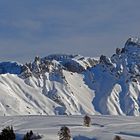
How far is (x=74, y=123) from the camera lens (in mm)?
178500

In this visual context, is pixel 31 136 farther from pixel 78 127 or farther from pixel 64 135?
pixel 78 127

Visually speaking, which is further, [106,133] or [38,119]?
[38,119]

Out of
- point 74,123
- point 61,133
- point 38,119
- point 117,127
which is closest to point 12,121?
point 38,119

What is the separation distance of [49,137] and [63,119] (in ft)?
152

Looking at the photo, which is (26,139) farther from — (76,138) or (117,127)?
(117,127)

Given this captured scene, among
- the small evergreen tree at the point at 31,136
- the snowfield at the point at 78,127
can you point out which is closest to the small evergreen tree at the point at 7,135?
the small evergreen tree at the point at 31,136

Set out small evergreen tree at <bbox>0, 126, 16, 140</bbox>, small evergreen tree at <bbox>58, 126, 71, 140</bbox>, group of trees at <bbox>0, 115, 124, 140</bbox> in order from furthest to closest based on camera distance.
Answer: small evergreen tree at <bbox>58, 126, 71, 140</bbox>
group of trees at <bbox>0, 115, 124, 140</bbox>
small evergreen tree at <bbox>0, 126, 16, 140</bbox>

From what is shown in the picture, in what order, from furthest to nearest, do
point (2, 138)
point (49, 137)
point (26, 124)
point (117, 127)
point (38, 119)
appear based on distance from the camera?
point (38, 119) → point (26, 124) → point (117, 127) → point (49, 137) → point (2, 138)

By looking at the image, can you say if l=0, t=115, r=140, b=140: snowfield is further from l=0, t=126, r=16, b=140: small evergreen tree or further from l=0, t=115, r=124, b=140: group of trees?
l=0, t=126, r=16, b=140: small evergreen tree

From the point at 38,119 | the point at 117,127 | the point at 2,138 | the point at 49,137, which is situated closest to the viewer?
the point at 2,138

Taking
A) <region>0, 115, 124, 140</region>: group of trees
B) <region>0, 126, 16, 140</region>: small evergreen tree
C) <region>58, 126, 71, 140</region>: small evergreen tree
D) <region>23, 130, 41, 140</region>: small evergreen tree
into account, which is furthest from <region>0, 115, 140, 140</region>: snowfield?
<region>0, 126, 16, 140</region>: small evergreen tree

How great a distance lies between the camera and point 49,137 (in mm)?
147125

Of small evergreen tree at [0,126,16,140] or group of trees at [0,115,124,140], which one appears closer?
small evergreen tree at [0,126,16,140]

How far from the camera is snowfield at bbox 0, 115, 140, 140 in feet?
494
